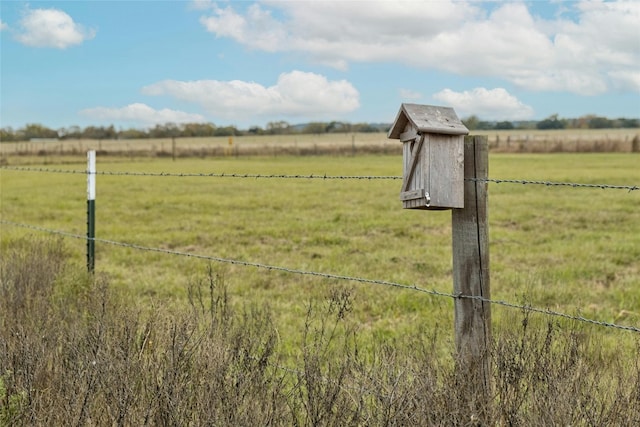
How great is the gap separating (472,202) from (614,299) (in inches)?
204

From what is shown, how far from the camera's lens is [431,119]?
332 cm

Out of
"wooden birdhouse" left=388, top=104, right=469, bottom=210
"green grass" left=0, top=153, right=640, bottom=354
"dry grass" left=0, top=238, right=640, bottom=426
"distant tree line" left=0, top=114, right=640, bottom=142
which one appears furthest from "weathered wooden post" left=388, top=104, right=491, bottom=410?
"distant tree line" left=0, top=114, right=640, bottom=142

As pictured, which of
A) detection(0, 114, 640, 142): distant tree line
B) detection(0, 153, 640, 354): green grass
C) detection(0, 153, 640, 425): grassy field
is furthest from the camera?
detection(0, 114, 640, 142): distant tree line

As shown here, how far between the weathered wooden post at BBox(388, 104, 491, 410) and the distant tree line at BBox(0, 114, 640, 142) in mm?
95486

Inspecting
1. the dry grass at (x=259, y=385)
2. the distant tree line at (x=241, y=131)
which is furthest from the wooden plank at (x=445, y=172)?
the distant tree line at (x=241, y=131)

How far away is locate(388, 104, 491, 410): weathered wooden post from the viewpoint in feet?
10.8

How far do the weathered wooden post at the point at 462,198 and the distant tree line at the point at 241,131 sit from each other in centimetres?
9549

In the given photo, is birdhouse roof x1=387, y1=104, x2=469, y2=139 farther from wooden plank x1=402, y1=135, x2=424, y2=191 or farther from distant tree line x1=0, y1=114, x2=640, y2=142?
distant tree line x1=0, y1=114, x2=640, y2=142

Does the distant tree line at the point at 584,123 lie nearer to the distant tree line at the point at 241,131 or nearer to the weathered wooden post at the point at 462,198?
the distant tree line at the point at 241,131

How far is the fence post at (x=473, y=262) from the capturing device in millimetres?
3307

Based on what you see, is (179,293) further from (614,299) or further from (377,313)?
(614,299)

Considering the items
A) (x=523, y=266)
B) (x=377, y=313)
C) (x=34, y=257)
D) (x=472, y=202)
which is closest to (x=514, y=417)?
(x=472, y=202)

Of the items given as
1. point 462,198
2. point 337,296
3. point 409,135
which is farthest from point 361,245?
point 462,198

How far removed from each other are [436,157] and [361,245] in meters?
8.29
